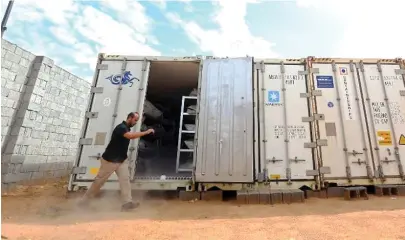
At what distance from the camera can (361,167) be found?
18.1ft

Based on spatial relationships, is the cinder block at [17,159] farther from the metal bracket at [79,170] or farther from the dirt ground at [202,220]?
the metal bracket at [79,170]

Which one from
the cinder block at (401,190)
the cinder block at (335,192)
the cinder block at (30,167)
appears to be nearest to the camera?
the cinder block at (401,190)

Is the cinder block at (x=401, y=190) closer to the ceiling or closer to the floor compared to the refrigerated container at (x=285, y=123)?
closer to the floor

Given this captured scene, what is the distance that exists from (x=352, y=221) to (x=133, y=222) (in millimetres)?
3202

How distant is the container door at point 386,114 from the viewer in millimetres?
5570

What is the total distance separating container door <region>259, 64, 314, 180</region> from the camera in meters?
5.48

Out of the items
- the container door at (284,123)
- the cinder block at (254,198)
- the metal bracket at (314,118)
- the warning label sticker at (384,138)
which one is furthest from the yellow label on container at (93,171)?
the warning label sticker at (384,138)

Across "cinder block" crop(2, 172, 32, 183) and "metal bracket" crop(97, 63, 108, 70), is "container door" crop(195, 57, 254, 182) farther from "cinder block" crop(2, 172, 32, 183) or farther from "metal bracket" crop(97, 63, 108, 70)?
"cinder block" crop(2, 172, 32, 183)

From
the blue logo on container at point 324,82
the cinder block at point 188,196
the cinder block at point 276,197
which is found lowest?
the cinder block at point 188,196

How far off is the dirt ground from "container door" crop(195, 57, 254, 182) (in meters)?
0.72

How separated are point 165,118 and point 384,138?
6.50 m

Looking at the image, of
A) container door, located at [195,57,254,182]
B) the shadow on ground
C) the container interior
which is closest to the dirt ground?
the shadow on ground

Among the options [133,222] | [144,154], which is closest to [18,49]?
[144,154]

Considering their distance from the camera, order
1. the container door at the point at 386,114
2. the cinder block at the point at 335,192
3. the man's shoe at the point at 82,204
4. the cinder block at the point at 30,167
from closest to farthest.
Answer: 1. the man's shoe at the point at 82,204
2. the cinder block at the point at 335,192
3. the container door at the point at 386,114
4. the cinder block at the point at 30,167
